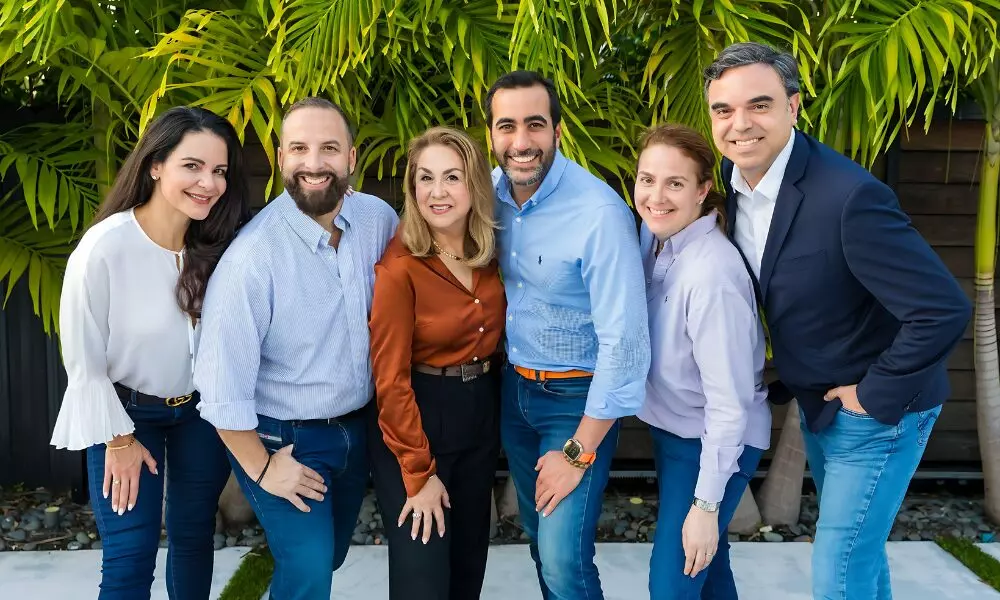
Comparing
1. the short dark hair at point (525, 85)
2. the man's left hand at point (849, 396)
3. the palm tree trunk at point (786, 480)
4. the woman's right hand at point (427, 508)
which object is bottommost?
the palm tree trunk at point (786, 480)

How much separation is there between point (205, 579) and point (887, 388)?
72.3 inches

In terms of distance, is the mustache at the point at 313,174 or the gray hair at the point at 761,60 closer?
the gray hair at the point at 761,60

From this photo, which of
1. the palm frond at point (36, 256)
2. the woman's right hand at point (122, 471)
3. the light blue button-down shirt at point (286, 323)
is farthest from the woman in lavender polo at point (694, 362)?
the palm frond at point (36, 256)

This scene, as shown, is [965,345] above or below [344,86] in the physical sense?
below

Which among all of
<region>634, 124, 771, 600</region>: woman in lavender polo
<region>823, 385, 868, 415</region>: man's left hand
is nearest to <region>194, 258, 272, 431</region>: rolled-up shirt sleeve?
<region>634, 124, 771, 600</region>: woman in lavender polo

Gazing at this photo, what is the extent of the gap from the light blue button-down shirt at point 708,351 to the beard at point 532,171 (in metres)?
0.37

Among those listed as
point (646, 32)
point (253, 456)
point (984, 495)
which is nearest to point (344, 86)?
point (646, 32)

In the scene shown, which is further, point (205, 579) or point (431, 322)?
point (205, 579)

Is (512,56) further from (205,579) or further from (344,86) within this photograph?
(205,579)

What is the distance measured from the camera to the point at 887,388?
1872mm

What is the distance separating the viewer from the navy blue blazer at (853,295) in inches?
71.7

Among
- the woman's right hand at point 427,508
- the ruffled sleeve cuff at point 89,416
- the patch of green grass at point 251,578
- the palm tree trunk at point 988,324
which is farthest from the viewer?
the palm tree trunk at point 988,324

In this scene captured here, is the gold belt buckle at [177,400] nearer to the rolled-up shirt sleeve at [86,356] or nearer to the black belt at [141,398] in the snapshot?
the black belt at [141,398]

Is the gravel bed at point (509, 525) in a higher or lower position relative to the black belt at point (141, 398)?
lower
